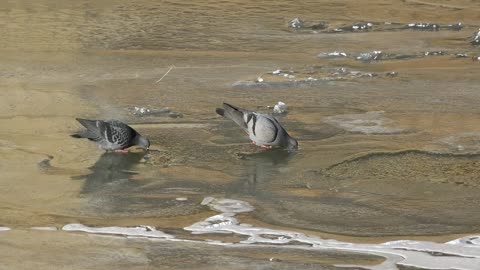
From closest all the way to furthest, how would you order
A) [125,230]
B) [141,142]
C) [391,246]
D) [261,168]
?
[391,246], [125,230], [261,168], [141,142]

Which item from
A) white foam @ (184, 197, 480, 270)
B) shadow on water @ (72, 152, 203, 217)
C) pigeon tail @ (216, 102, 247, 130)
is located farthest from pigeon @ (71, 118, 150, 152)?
white foam @ (184, 197, 480, 270)

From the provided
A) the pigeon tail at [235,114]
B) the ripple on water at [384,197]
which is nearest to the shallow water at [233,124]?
the ripple on water at [384,197]

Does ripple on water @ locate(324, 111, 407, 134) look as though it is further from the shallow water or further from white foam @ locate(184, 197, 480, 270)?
white foam @ locate(184, 197, 480, 270)

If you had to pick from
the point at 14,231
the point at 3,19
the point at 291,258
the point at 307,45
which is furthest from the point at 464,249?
the point at 3,19

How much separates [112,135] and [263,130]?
948mm

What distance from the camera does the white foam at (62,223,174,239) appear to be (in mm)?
5547

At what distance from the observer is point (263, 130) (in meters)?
7.19

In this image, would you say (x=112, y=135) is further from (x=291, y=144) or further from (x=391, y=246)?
(x=391, y=246)

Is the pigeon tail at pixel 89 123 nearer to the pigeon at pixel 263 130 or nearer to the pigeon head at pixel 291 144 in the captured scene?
the pigeon at pixel 263 130

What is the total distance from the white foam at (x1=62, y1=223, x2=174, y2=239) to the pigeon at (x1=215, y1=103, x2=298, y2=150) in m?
1.70

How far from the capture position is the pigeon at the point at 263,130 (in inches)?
284

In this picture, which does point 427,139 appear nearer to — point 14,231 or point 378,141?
point 378,141

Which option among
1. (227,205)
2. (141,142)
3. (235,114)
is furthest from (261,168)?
(227,205)

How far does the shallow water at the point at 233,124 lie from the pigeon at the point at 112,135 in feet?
0.34
